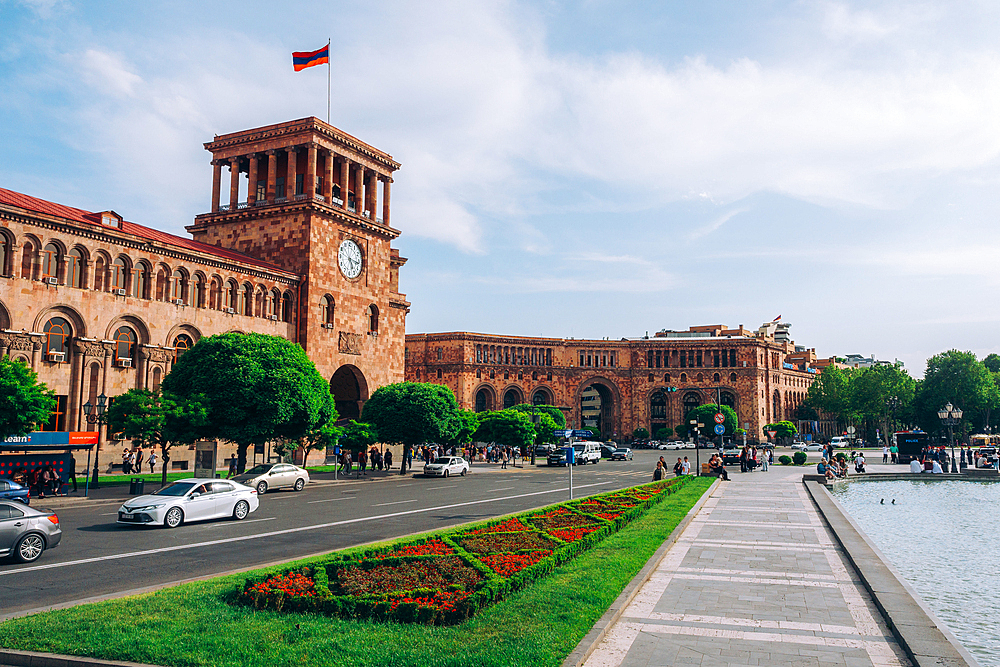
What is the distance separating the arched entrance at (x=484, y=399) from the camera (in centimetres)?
9806

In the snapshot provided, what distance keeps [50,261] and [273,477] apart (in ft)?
57.4

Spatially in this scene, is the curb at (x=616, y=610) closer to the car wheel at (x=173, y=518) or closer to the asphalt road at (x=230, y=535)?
the asphalt road at (x=230, y=535)

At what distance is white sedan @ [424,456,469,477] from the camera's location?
42188 mm

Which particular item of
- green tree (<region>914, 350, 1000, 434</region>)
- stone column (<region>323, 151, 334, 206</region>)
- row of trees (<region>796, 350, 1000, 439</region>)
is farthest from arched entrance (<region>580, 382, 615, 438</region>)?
stone column (<region>323, 151, 334, 206</region>)

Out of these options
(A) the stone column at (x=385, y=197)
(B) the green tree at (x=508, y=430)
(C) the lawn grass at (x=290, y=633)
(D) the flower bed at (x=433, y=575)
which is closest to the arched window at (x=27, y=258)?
(A) the stone column at (x=385, y=197)

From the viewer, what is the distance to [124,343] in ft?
130

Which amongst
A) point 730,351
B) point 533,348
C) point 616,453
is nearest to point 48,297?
point 616,453

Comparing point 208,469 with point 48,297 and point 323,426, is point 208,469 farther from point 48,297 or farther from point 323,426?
point 48,297

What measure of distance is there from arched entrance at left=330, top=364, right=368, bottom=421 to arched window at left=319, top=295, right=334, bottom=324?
4276 mm

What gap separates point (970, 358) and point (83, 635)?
99074 mm

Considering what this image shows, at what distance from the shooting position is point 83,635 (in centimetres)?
809

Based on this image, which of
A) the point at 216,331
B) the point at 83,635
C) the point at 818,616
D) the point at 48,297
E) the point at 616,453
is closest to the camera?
the point at 83,635

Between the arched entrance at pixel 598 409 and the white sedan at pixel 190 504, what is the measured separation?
278 ft

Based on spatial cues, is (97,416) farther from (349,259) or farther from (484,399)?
(484,399)
